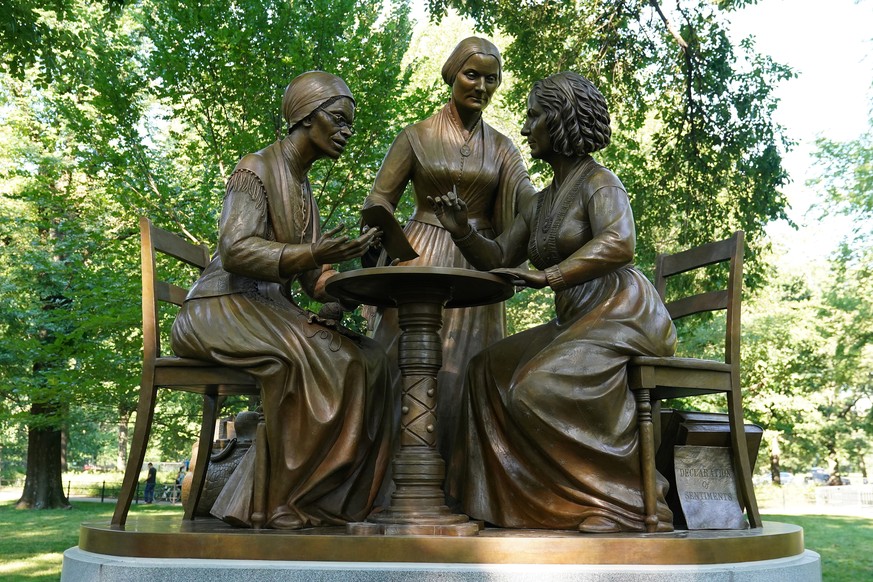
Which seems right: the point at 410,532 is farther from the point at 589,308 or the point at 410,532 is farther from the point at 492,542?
the point at 589,308

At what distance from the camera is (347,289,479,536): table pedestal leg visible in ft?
12.9

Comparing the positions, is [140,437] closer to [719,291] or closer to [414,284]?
[414,284]

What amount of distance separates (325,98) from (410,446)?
1.88 m

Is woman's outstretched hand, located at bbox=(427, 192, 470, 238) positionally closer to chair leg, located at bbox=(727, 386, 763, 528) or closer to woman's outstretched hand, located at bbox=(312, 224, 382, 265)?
woman's outstretched hand, located at bbox=(312, 224, 382, 265)

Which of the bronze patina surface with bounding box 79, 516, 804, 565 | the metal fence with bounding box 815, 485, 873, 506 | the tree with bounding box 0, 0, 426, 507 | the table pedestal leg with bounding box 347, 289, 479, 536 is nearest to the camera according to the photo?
the bronze patina surface with bounding box 79, 516, 804, 565

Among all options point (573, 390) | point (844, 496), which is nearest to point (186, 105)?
point (573, 390)

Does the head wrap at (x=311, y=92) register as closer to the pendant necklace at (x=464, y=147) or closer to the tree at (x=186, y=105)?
the pendant necklace at (x=464, y=147)

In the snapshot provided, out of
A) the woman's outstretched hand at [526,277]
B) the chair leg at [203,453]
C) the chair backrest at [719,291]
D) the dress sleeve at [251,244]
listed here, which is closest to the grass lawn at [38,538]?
the chair leg at [203,453]

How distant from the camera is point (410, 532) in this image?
381 centimetres

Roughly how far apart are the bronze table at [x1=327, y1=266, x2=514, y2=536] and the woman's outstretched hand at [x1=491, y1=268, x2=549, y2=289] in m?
0.04

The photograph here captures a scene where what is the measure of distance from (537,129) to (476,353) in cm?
128

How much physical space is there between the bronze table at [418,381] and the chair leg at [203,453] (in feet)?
3.91

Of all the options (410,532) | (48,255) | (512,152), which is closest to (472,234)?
(512,152)

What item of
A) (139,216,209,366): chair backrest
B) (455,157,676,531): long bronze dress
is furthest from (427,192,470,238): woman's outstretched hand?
(139,216,209,366): chair backrest
